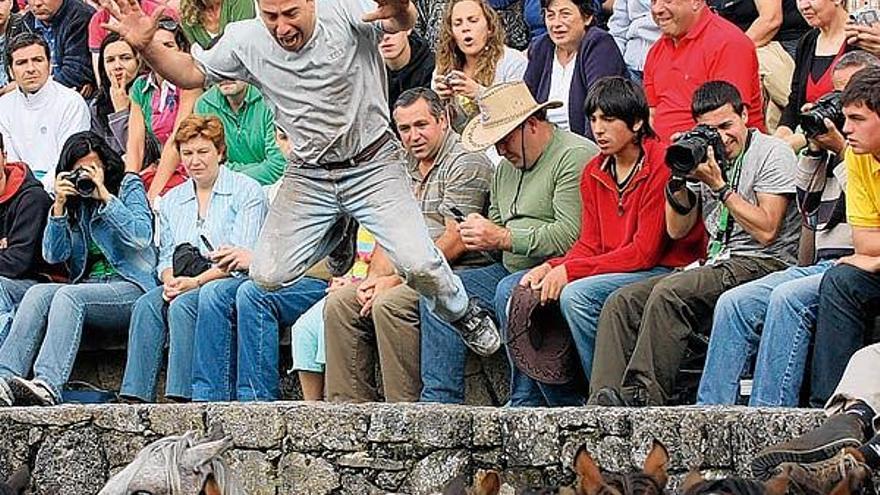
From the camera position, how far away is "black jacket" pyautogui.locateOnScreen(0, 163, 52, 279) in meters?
12.6

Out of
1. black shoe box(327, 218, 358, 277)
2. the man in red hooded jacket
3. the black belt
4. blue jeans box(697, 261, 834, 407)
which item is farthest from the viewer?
the man in red hooded jacket

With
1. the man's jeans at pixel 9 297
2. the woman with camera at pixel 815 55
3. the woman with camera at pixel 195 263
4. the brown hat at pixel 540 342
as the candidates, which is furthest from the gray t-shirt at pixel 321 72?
the man's jeans at pixel 9 297

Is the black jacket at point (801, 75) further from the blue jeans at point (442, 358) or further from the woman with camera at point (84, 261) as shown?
the woman with camera at point (84, 261)

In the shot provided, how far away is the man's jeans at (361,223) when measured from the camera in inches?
409

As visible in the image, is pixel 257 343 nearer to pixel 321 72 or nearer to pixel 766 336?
pixel 321 72

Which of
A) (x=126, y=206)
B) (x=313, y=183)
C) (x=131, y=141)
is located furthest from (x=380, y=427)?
(x=131, y=141)

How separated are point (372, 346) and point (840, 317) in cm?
292

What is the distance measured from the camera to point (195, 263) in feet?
39.4

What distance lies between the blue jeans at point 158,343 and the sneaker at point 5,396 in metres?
0.65

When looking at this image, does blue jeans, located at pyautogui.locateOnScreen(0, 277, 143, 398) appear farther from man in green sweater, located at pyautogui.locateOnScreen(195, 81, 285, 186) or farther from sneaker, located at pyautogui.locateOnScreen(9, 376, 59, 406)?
man in green sweater, located at pyautogui.locateOnScreen(195, 81, 285, 186)

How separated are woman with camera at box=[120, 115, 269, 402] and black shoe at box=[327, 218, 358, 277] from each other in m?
0.76

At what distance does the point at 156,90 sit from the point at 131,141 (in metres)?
0.46

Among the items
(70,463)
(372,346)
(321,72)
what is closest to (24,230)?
(70,463)

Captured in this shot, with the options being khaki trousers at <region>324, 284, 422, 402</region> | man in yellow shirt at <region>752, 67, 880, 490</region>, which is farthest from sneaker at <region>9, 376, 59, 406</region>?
man in yellow shirt at <region>752, 67, 880, 490</region>
